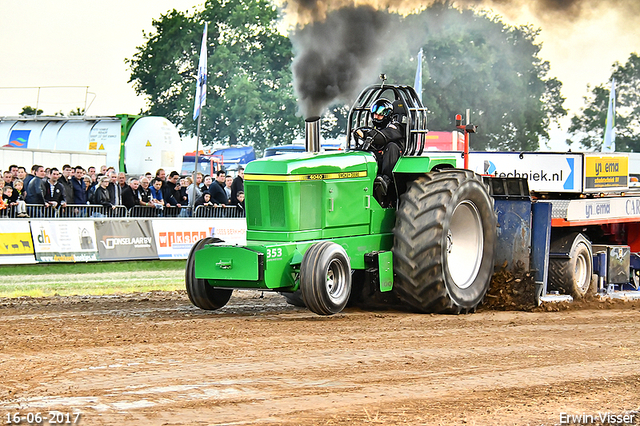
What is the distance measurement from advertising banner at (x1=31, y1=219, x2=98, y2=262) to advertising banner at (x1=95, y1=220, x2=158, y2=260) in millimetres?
182

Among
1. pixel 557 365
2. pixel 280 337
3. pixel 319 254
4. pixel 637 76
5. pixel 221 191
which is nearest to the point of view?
pixel 557 365

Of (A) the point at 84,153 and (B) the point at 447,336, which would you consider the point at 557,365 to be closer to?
(B) the point at 447,336

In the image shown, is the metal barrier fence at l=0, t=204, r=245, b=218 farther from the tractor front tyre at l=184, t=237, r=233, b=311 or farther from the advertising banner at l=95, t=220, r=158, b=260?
the tractor front tyre at l=184, t=237, r=233, b=311

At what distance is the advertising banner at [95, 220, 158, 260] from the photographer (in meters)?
14.7

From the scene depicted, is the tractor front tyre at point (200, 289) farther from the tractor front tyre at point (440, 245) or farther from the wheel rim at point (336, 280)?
the tractor front tyre at point (440, 245)

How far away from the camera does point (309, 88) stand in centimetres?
1227

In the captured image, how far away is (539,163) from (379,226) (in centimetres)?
565

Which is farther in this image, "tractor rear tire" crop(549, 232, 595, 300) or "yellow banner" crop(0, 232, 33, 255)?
"yellow banner" crop(0, 232, 33, 255)

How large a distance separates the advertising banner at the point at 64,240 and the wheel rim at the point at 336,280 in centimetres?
669

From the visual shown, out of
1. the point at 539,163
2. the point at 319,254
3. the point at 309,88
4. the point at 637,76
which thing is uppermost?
the point at 637,76

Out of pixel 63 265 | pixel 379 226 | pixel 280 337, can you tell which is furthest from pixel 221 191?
pixel 280 337

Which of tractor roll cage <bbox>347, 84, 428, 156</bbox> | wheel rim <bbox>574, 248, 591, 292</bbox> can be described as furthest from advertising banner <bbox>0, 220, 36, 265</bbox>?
wheel rim <bbox>574, 248, 591, 292</bbox>

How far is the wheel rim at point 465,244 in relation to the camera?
10134mm

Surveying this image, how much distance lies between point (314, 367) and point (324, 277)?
2.26 m
